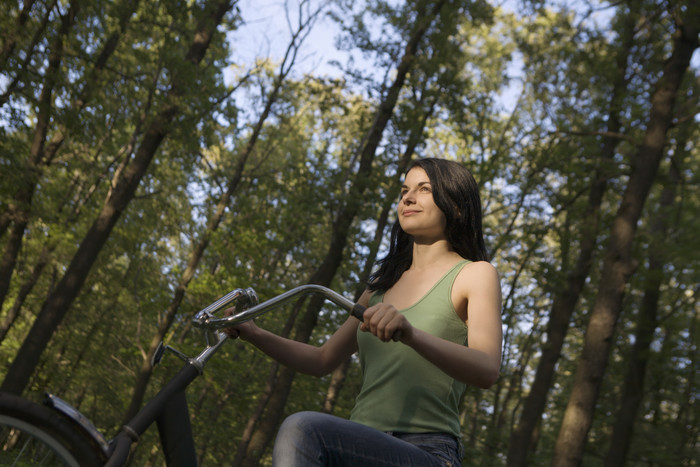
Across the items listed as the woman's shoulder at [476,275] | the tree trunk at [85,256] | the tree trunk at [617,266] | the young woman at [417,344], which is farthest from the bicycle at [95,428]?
the tree trunk at [85,256]

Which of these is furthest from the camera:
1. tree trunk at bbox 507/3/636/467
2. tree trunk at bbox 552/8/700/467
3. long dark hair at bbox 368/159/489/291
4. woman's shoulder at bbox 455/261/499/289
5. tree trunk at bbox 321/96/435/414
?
tree trunk at bbox 321/96/435/414

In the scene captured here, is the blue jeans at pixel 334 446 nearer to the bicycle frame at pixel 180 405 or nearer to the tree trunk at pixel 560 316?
the bicycle frame at pixel 180 405

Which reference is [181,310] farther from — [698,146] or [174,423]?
[174,423]

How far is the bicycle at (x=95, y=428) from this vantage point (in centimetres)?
190

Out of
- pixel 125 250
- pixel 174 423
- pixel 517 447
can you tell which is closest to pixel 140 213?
pixel 125 250

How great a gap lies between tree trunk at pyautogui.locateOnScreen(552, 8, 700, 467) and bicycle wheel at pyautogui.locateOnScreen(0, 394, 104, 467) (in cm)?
739

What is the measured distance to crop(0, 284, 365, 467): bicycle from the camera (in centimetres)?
190

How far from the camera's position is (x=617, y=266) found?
29.2ft

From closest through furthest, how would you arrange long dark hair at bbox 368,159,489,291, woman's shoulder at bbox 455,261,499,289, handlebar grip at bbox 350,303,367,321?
handlebar grip at bbox 350,303,367,321 < woman's shoulder at bbox 455,261,499,289 < long dark hair at bbox 368,159,489,291

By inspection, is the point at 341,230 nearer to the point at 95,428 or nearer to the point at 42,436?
the point at 95,428

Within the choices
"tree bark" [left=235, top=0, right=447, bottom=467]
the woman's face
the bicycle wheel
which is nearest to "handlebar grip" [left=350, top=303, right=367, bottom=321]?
the woman's face

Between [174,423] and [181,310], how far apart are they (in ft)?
55.9

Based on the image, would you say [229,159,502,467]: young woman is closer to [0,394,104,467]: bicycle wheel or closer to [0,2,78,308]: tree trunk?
[0,394,104,467]: bicycle wheel

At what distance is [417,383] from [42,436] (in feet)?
3.58
